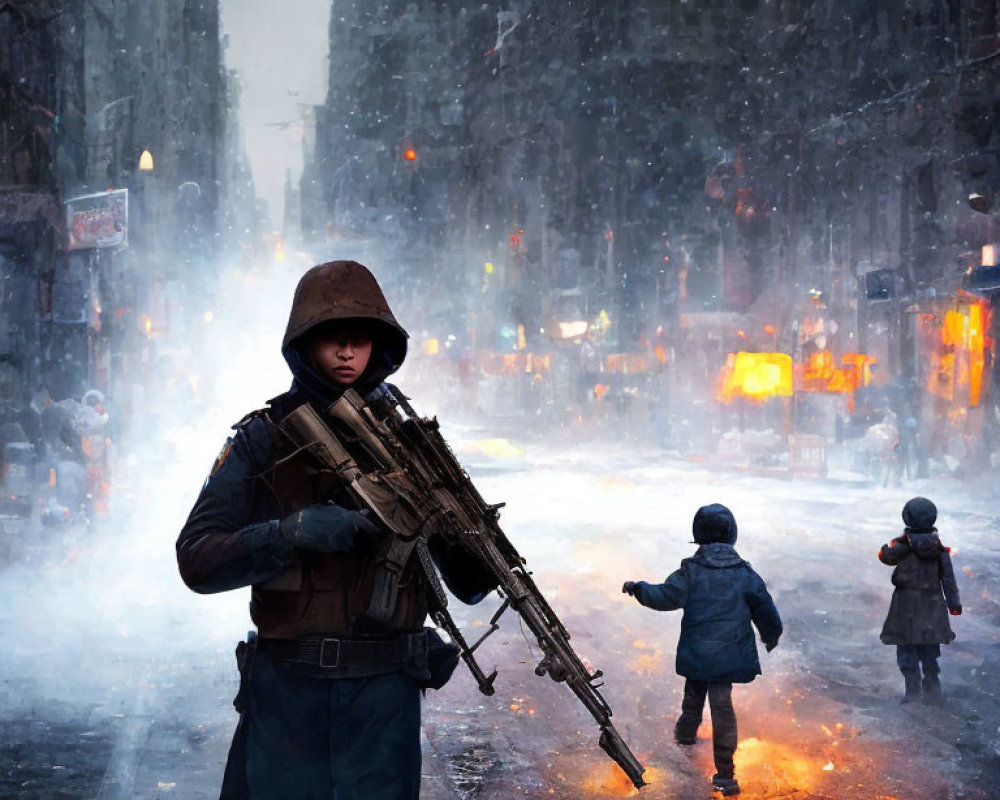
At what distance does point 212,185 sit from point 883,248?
205ft

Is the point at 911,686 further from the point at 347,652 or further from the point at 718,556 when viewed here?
the point at 347,652

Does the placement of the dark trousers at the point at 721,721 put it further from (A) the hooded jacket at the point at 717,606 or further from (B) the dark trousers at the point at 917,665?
(B) the dark trousers at the point at 917,665

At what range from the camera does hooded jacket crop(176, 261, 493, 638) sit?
10.0 feet

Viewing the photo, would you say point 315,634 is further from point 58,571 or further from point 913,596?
point 58,571

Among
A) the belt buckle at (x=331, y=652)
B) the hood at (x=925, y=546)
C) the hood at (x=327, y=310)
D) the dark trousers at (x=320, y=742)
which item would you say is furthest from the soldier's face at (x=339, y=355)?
the hood at (x=925, y=546)

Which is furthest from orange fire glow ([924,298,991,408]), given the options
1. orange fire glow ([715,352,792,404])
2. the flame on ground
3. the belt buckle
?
the belt buckle

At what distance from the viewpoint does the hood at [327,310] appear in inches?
129

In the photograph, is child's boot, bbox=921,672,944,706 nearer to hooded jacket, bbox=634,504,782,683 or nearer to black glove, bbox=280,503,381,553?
hooded jacket, bbox=634,504,782,683

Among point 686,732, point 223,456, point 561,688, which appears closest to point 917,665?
point 686,732

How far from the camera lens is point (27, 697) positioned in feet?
23.2

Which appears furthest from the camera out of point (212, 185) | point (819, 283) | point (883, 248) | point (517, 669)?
point (212, 185)

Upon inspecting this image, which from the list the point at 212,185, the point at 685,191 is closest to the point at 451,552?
the point at 685,191

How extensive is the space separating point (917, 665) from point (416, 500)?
5492 mm

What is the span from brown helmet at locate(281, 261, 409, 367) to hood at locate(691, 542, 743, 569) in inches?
129
